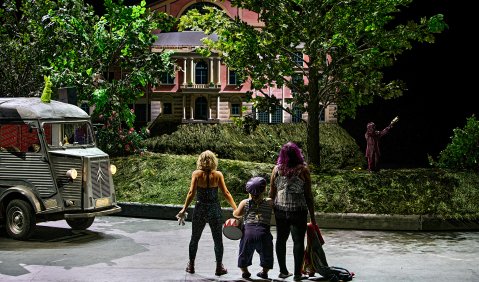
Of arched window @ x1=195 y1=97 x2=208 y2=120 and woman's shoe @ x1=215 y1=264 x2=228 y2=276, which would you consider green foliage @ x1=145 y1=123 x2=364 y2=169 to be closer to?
arched window @ x1=195 y1=97 x2=208 y2=120

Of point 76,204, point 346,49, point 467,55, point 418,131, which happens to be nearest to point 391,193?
point 346,49

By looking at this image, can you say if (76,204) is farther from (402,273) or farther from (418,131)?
(418,131)

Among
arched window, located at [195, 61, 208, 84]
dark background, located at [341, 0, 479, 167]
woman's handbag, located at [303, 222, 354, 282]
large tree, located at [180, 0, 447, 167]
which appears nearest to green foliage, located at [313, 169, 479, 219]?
large tree, located at [180, 0, 447, 167]

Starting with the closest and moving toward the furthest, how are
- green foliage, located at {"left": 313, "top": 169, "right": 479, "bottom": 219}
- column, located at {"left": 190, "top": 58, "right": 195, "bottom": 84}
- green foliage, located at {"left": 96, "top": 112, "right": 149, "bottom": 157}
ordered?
green foliage, located at {"left": 313, "top": 169, "right": 479, "bottom": 219} < green foliage, located at {"left": 96, "top": 112, "right": 149, "bottom": 157} < column, located at {"left": 190, "top": 58, "right": 195, "bottom": 84}

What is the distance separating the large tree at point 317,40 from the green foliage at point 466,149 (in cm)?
219

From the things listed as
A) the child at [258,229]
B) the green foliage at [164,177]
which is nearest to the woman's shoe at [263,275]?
the child at [258,229]

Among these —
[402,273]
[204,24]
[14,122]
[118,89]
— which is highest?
[204,24]

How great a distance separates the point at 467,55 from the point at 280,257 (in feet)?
75.8

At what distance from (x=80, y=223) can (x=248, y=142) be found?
2653 centimetres

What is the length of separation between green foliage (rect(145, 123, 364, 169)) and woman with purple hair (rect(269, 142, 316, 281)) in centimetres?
2853

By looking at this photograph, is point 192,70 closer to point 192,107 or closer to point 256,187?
point 192,107

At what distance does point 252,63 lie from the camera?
2066 cm

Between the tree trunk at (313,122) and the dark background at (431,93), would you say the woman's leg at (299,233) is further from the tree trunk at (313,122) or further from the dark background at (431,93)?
the dark background at (431,93)

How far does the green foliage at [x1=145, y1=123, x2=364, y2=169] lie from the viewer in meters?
39.9
